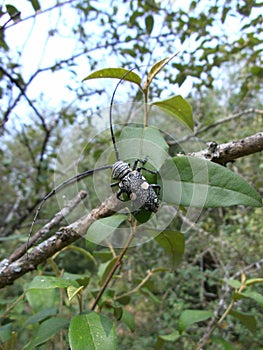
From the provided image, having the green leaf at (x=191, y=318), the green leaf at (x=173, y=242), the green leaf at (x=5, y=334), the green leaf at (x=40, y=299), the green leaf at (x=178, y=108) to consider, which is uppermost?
the green leaf at (x=178, y=108)

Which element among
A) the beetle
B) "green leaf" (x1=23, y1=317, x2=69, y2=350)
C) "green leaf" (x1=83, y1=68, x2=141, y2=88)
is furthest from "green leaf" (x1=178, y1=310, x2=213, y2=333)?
"green leaf" (x1=83, y1=68, x2=141, y2=88)

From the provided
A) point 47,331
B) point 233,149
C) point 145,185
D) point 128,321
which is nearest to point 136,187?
point 145,185

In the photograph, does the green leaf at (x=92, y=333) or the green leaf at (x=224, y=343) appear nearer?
the green leaf at (x=92, y=333)

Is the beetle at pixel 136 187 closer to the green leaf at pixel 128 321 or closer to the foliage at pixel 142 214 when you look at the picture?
the foliage at pixel 142 214

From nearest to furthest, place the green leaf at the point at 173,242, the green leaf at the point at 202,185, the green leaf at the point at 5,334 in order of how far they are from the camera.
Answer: the green leaf at the point at 202,185
the green leaf at the point at 173,242
the green leaf at the point at 5,334

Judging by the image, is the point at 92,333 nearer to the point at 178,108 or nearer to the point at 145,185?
the point at 145,185

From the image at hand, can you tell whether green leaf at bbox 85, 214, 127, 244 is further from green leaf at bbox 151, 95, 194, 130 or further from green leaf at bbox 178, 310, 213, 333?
green leaf at bbox 178, 310, 213, 333

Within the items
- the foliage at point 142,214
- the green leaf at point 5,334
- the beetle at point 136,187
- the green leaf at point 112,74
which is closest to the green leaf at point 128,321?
the foliage at point 142,214
